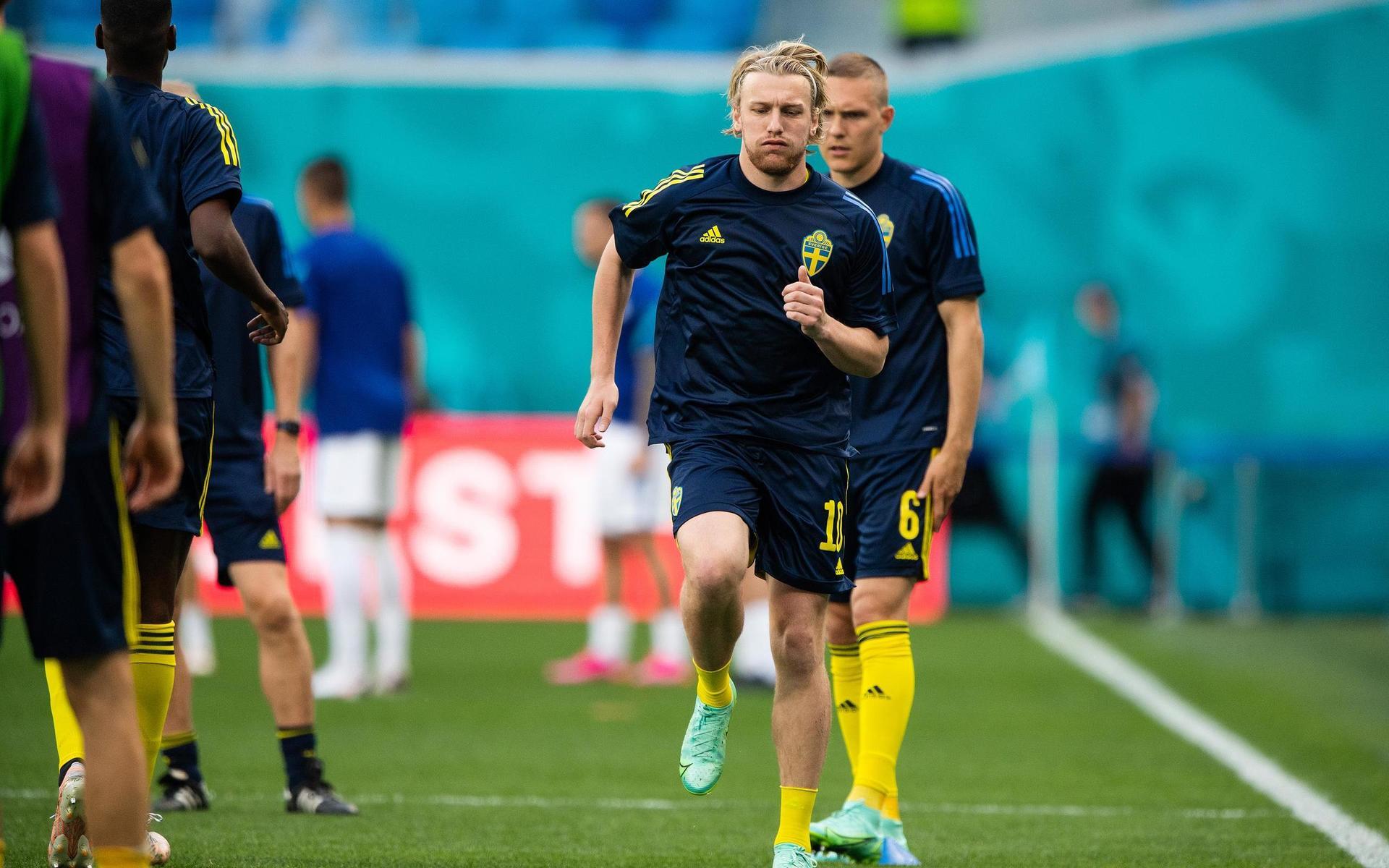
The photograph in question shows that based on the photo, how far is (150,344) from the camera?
376cm

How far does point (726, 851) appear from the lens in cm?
582

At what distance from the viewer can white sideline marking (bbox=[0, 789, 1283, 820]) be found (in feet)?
21.9

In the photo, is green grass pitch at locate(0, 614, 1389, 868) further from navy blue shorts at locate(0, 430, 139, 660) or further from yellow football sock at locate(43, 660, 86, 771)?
navy blue shorts at locate(0, 430, 139, 660)

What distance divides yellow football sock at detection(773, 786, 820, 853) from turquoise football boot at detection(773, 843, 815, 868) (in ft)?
0.08

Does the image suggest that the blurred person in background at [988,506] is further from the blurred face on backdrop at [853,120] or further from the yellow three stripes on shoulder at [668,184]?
the yellow three stripes on shoulder at [668,184]

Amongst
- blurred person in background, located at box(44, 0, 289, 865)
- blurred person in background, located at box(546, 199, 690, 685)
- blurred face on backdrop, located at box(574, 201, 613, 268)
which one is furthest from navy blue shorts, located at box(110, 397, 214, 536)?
blurred face on backdrop, located at box(574, 201, 613, 268)

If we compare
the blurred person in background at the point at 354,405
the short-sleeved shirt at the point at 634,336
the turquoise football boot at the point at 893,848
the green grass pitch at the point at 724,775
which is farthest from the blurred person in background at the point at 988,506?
the turquoise football boot at the point at 893,848

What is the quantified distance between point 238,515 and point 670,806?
183cm

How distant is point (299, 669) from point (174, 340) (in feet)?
5.28

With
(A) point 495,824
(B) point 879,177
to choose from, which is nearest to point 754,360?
(B) point 879,177

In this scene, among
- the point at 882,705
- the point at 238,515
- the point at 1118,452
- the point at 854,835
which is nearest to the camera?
the point at 854,835

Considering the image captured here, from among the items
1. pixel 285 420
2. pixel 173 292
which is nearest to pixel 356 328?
pixel 285 420

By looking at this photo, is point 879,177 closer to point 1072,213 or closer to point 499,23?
point 1072,213

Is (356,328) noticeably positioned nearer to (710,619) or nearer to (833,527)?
(833,527)
